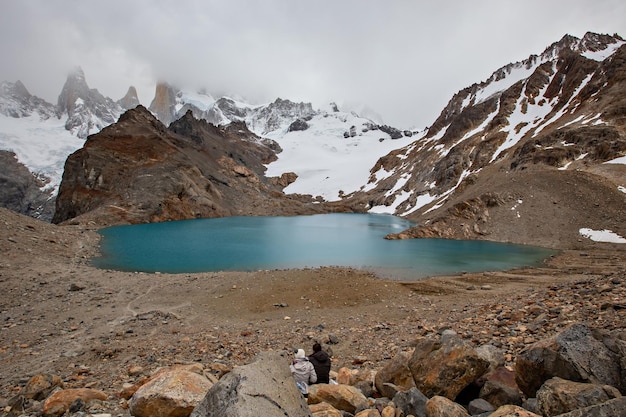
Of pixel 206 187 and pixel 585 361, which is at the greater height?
pixel 206 187

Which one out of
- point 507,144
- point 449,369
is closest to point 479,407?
point 449,369

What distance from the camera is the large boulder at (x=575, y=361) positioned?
5.18 metres

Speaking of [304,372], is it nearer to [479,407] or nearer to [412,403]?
[412,403]

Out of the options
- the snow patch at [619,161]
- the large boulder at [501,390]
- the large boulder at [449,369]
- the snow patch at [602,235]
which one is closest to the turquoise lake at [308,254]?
the snow patch at [602,235]

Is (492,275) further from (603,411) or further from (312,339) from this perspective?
(603,411)

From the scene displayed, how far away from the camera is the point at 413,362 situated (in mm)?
7141

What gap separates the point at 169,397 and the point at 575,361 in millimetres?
6377

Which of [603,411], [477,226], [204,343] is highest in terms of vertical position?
[477,226]

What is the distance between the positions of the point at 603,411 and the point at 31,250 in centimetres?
3805

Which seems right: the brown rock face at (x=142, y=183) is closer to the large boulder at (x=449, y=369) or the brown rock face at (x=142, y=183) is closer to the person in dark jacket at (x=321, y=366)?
the person in dark jacket at (x=321, y=366)

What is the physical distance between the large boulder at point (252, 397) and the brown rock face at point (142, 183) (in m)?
80.2

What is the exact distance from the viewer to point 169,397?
5.24 m

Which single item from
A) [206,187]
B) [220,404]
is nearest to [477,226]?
[220,404]

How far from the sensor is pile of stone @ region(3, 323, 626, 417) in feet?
14.3
